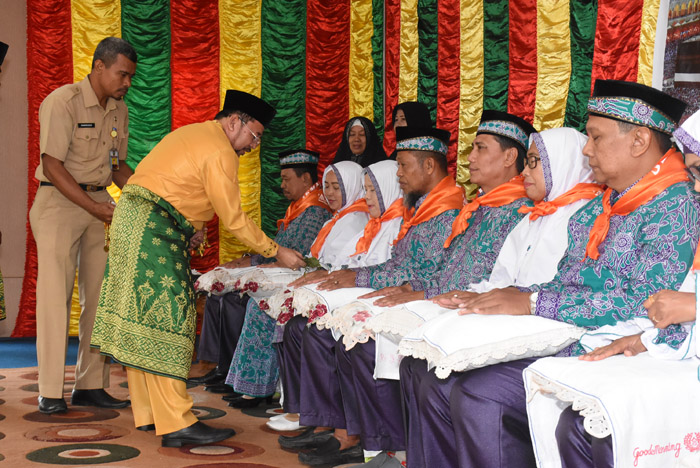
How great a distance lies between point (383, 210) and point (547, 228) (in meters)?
1.48

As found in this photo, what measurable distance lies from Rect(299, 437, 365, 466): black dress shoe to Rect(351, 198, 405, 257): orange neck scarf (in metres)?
1.10

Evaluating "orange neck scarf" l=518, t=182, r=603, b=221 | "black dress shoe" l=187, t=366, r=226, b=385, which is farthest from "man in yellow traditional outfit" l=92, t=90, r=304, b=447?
"orange neck scarf" l=518, t=182, r=603, b=221

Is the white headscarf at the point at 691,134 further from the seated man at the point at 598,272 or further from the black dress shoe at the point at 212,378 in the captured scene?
the black dress shoe at the point at 212,378

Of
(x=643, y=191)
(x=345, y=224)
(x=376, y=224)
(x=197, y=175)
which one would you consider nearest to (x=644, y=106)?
(x=643, y=191)

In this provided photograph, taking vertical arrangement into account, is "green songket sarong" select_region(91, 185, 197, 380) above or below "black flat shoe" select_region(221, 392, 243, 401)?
above

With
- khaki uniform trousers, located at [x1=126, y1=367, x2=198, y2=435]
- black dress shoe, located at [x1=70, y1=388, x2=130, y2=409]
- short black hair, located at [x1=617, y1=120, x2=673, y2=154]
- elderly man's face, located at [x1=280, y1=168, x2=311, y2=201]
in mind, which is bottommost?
black dress shoe, located at [x1=70, y1=388, x2=130, y2=409]

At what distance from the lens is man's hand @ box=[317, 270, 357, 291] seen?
3258 millimetres

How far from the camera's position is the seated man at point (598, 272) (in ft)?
6.70

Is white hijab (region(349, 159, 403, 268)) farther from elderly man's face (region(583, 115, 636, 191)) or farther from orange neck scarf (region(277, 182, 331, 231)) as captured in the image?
elderly man's face (region(583, 115, 636, 191))

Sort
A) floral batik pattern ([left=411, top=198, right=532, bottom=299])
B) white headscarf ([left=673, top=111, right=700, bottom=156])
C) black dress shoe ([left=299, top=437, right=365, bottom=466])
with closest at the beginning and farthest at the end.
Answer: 1. white headscarf ([left=673, top=111, right=700, bottom=156])
2. floral batik pattern ([left=411, top=198, right=532, bottom=299])
3. black dress shoe ([left=299, top=437, right=365, bottom=466])

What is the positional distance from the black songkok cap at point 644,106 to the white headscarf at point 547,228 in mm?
377

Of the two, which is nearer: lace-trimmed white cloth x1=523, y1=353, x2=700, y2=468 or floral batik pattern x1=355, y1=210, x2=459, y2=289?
lace-trimmed white cloth x1=523, y1=353, x2=700, y2=468

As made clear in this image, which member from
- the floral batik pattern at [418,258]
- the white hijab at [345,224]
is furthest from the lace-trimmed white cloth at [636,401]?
the white hijab at [345,224]

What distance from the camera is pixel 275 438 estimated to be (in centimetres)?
358
